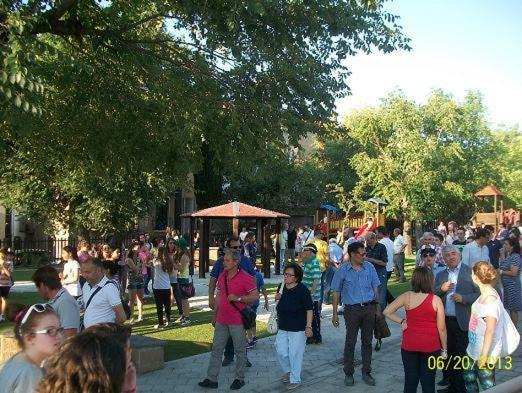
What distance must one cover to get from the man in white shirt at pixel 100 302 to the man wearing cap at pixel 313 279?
12.9 ft

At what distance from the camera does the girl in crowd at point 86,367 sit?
2010 millimetres

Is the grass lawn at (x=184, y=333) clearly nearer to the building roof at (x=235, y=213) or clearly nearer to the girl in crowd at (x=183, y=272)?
the girl in crowd at (x=183, y=272)

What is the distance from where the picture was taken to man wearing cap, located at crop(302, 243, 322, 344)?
901cm

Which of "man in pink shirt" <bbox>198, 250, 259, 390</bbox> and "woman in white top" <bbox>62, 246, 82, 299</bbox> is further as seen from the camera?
"woman in white top" <bbox>62, 246, 82, 299</bbox>

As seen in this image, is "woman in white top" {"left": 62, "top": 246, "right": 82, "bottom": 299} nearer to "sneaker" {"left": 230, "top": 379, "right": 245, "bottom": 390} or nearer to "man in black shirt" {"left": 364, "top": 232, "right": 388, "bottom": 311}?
"sneaker" {"left": 230, "top": 379, "right": 245, "bottom": 390}

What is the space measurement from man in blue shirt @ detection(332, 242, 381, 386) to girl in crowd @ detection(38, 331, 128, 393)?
5.34 metres

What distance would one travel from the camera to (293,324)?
6.81 meters

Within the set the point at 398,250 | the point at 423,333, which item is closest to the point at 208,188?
the point at 398,250

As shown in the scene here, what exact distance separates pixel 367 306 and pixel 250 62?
450cm

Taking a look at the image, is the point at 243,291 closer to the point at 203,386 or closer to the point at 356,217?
the point at 203,386

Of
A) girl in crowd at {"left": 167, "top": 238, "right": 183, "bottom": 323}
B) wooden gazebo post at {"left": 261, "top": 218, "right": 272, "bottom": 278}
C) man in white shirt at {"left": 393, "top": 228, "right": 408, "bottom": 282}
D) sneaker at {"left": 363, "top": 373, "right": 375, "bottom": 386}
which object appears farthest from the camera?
wooden gazebo post at {"left": 261, "top": 218, "right": 272, "bottom": 278}

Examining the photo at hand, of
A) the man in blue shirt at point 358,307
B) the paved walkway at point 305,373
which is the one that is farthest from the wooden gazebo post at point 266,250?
the man in blue shirt at point 358,307

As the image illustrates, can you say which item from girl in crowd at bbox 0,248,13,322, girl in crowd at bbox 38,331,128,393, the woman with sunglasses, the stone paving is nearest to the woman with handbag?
the stone paving

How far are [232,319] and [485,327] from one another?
2946 mm
